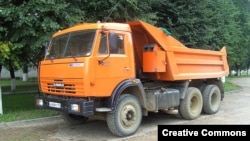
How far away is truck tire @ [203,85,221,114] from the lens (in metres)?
12.1

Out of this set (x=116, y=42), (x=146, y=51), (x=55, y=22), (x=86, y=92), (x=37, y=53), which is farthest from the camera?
(x=37, y=53)

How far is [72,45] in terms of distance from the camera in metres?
8.84

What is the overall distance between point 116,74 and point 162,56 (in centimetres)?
196

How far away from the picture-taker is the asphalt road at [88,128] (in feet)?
28.9

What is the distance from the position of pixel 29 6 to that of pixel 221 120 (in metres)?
6.66

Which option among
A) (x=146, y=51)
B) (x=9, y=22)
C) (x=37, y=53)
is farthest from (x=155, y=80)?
(x=9, y=22)

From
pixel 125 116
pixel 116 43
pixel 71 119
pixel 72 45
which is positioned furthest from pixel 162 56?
pixel 71 119

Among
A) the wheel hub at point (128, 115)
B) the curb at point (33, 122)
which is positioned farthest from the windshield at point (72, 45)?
the curb at point (33, 122)

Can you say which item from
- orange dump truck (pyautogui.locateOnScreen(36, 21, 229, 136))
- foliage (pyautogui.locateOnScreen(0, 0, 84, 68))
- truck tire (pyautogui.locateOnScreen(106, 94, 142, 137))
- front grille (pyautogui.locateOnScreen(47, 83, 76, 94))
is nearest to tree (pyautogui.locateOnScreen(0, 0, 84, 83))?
foliage (pyautogui.locateOnScreen(0, 0, 84, 68))

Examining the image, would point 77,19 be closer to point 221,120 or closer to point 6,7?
point 6,7

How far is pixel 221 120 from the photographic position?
10945 mm

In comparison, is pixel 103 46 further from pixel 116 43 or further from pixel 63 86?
pixel 63 86

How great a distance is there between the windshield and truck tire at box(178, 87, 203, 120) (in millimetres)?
3996

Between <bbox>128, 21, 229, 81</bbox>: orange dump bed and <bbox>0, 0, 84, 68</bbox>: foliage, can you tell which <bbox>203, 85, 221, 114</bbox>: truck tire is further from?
<bbox>0, 0, 84, 68</bbox>: foliage
